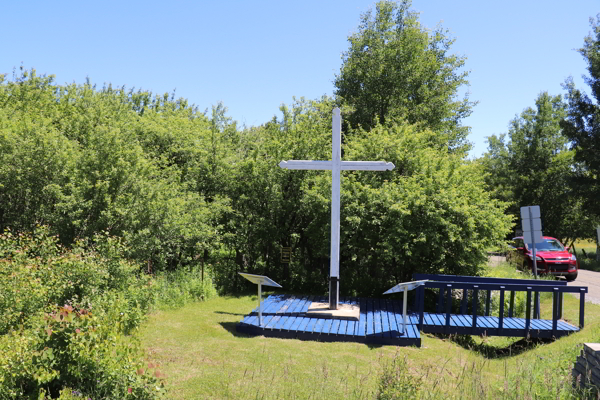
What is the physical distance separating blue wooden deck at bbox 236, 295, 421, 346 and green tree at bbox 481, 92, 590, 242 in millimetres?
27105

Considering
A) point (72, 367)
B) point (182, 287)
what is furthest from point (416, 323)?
point (72, 367)

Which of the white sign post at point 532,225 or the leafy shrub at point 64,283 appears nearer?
the leafy shrub at point 64,283

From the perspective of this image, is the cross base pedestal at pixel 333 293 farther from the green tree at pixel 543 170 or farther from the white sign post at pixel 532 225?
the green tree at pixel 543 170

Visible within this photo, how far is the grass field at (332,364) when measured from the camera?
516 centimetres

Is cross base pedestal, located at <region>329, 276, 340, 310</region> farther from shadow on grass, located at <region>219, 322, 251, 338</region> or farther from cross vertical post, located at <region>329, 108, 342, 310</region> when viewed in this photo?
shadow on grass, located at <region>219, 322, 251, 338</region>

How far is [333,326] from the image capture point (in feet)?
27.2

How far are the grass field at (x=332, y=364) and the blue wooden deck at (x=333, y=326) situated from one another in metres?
0.22

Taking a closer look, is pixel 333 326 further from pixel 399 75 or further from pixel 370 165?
pixel 399 75

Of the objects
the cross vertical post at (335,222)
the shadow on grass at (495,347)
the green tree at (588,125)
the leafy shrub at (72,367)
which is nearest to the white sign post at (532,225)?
the shadow on grass at (495,347)

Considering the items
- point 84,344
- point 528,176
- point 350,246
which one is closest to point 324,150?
point 350,246

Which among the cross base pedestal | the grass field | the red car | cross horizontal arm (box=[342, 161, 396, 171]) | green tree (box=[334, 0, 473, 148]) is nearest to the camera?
the grass field

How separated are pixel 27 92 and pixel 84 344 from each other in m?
21.5

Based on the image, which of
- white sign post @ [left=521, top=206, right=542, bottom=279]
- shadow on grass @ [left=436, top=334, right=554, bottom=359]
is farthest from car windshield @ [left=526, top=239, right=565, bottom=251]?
shadow on grass @ [left=436, top=334, right=554, bottom=359]

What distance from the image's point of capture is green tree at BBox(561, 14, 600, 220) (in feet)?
90.1
